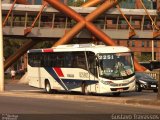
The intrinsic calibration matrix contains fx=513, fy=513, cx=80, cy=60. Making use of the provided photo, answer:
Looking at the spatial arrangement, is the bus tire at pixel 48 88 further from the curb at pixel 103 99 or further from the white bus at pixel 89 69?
the curb at pixel 103 99

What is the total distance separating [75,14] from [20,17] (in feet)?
25.5

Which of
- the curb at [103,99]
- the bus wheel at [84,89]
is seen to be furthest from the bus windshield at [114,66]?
the curb at [103,99]

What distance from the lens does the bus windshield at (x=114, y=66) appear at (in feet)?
94.8

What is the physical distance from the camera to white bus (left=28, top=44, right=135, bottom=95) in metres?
28.9

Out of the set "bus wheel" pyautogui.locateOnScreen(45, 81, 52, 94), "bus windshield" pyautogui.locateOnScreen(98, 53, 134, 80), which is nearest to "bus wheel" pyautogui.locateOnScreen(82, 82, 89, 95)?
"bus windshield" pyautogui.locateOnScreen(98, 53, 134, 80)

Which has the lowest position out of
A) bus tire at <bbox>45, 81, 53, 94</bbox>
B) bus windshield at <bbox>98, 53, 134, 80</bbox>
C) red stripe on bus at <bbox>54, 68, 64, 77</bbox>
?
bus tire at <bbox>45, 81, 53, 94</bbox>

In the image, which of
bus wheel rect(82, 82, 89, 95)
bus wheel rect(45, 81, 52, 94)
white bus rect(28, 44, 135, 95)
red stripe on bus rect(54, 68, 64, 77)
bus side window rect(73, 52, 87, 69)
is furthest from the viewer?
bus wheel rect(45, 81, 52, 94)

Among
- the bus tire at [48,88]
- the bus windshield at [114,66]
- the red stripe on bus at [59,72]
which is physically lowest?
the bus tire at [48,88]

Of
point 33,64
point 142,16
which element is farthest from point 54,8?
point 33,64

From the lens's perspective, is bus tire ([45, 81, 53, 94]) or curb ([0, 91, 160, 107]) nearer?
curb ([0, 91, 160, 107])

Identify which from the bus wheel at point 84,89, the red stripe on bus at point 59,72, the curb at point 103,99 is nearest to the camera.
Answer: the curb at point 103,99

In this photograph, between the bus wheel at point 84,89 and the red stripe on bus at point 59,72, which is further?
the red stripe on bus at point 59,72

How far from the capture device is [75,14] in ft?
205

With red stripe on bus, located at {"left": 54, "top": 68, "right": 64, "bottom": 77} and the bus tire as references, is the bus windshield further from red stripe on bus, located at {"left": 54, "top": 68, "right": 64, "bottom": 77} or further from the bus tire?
the bus tire
